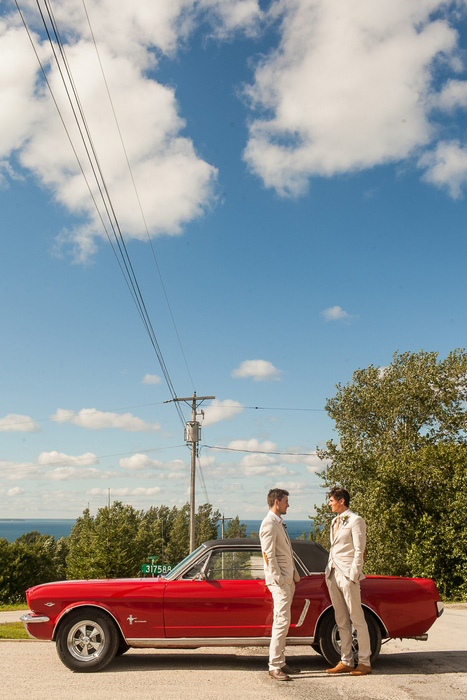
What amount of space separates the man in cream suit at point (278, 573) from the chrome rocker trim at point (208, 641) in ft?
1.25

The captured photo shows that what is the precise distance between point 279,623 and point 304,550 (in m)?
1.20

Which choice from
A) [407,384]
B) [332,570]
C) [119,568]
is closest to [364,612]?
[332,570]

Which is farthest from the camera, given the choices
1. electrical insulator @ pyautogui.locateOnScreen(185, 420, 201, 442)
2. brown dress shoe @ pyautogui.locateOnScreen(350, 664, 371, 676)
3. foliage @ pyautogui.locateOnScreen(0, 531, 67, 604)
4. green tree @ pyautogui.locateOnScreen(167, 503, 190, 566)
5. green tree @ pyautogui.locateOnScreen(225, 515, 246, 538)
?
green tree @ pyautogui.locateOnScreen(225, 515, 246, 538)

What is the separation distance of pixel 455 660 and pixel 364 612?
168cm

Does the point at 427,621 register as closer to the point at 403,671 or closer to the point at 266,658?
the point at 403,671

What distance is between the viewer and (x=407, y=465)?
29.5 metres

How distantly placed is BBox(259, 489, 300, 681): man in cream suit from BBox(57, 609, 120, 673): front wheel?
192 cm

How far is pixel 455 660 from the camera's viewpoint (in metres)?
7.98

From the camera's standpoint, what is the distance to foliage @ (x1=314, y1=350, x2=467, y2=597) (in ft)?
86.2

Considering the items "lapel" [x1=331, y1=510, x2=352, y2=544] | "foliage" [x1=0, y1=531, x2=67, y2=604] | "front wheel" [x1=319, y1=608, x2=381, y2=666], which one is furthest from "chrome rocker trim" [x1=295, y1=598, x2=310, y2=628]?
"foliage" [x1=0, y1=531, x2=67, y2=604]

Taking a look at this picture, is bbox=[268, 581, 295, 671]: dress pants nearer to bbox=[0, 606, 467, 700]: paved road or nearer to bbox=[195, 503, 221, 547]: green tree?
bbox=[0, 606, 467, 700]: paved road

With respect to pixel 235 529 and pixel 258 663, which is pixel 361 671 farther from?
pixel 235 529

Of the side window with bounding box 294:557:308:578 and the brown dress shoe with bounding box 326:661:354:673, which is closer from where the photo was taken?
the brown dress shoe with bounding box 326:661:354:673

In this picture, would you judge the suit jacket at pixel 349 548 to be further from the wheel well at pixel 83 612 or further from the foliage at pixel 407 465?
the foliage at pixel 407 465
